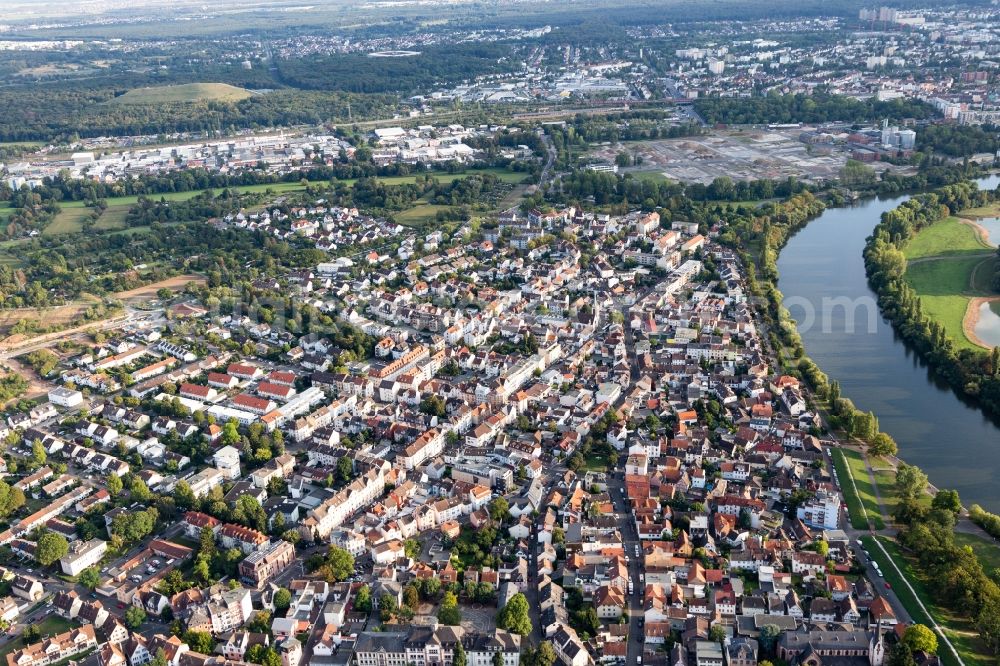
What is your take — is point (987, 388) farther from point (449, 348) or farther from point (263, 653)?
point (263, 653)

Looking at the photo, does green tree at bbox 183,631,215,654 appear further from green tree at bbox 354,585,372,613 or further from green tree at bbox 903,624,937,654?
green tree at bbox 903,624,937,654

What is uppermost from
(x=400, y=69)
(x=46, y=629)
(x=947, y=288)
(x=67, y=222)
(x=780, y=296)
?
(x=400, y=69)

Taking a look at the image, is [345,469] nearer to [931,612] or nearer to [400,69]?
[931,612]

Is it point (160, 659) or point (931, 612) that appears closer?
point (160, 659)

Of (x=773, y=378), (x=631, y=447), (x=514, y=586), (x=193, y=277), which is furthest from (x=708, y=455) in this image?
(x=193, y=277)

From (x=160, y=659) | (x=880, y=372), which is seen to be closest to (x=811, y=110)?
(x=880, y=372)

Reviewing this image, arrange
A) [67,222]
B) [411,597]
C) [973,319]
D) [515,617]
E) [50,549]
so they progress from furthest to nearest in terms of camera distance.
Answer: [67,222], [973,319], [50,549], [411,597], [515,617]
